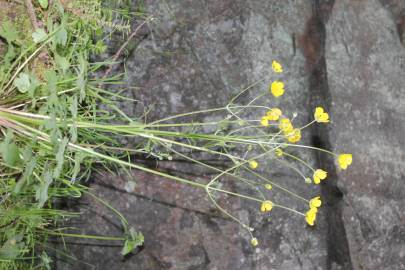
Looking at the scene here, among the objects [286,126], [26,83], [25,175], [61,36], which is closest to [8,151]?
[25,175]

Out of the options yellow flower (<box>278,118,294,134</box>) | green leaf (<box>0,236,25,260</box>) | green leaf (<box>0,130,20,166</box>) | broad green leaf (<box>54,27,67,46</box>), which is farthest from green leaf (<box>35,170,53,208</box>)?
yellow flower (<box>278,118,294,134</box>)

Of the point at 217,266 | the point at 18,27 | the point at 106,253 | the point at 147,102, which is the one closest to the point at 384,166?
the point at 217,266

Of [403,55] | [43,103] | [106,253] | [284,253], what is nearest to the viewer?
[43,103]

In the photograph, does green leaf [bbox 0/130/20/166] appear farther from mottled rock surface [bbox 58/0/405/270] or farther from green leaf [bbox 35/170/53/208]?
mottled rock surface [bbox 58/0/405/270]

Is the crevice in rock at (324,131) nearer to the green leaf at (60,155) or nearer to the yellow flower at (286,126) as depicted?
the yellow flower at (286,126)

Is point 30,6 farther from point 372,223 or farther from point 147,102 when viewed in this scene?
point 372,223

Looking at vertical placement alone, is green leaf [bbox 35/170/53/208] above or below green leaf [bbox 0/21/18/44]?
below

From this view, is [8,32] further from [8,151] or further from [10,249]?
[10,249]

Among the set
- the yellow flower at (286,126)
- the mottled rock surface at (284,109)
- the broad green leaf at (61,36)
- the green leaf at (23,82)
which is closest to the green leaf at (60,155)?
the green leaf at (23,82)
